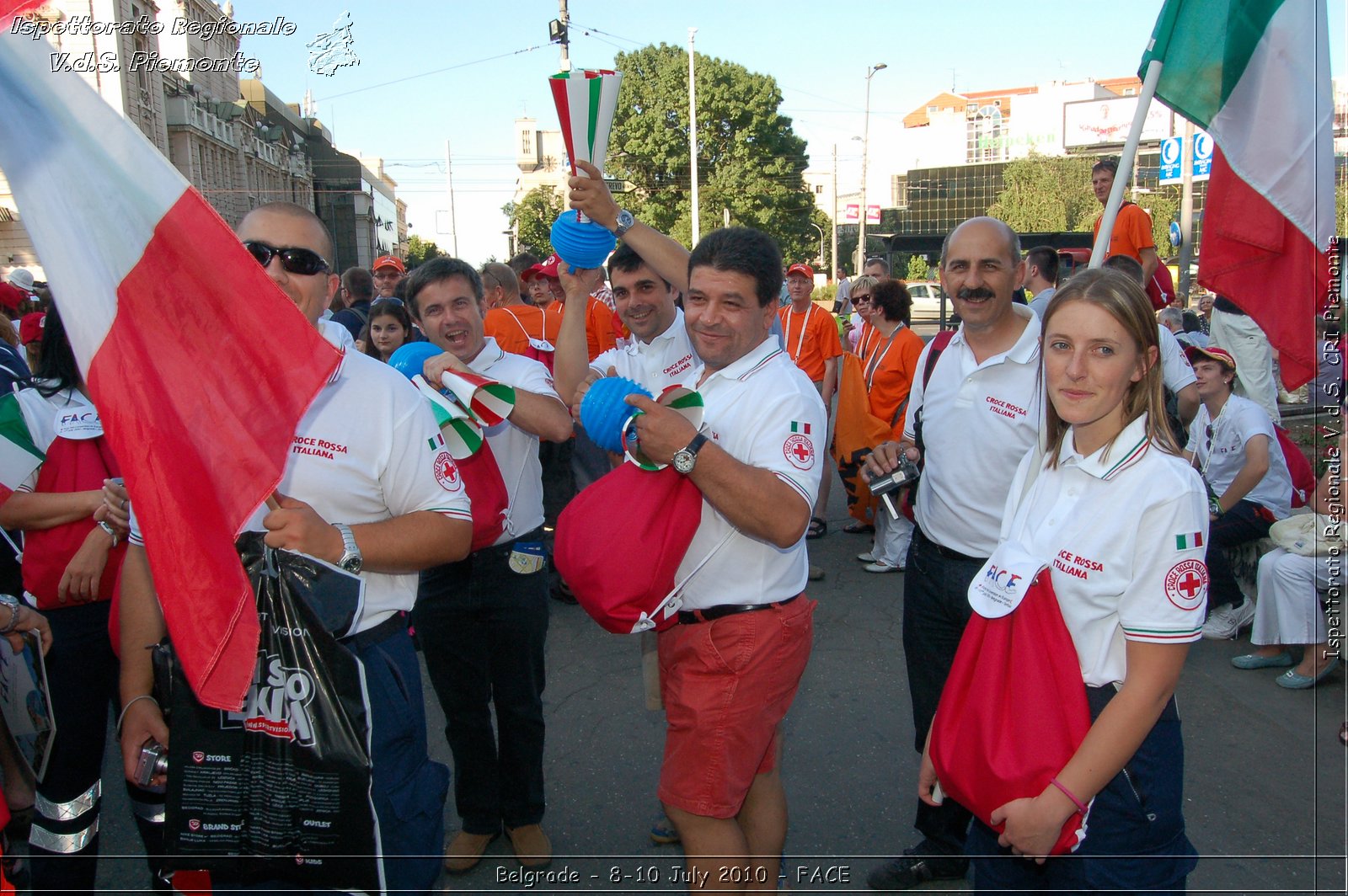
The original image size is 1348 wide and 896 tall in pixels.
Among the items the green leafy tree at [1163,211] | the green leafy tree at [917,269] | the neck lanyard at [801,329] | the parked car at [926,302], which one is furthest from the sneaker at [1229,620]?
the green leafy tree at [917,269]

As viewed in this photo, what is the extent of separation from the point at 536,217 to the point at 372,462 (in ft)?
185

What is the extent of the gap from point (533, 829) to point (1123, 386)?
270cm

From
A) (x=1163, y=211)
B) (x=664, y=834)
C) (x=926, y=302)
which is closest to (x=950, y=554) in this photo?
(x=664, y=834)

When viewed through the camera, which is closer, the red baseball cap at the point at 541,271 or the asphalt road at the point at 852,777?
the asphalt road at the point at 852,777

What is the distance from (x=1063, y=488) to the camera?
6.61 feet

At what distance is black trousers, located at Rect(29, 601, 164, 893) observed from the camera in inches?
109

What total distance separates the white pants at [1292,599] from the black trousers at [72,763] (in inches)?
215

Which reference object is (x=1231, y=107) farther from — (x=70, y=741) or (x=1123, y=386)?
(x=70, y=741)

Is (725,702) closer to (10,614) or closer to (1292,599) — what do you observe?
(10,614)

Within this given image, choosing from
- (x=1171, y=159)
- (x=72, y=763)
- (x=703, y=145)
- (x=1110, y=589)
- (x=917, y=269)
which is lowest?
(x=72, y=763)

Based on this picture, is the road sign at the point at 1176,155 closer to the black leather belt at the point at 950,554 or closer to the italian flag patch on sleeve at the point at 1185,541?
the black leather belt at the point at 950,554

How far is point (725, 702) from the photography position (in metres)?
2.41

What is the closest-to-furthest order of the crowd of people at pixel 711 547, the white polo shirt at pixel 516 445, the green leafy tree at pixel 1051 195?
the crowd of people at pixel 711 547
the white polo shirt at pixel 516 445
the green leafy tree at pixel 1051 195

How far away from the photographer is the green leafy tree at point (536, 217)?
176 ft
